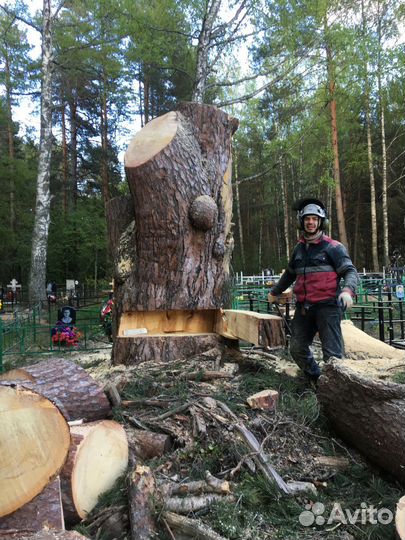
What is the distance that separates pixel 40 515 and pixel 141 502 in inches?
16.9

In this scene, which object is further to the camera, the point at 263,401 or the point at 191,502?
the point at 263,401

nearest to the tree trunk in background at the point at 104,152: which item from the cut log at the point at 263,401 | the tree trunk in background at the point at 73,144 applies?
the tree trunk in background at the point at 73,144

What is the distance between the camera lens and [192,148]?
4.04 meters

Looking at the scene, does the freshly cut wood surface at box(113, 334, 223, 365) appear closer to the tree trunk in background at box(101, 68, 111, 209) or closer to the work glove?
the work glove

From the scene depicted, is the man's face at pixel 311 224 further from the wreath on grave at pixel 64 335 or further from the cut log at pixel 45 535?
the wreath on grave at pixel 64 335

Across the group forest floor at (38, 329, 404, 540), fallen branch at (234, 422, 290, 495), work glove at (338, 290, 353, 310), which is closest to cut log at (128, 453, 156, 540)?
forest floor at (38, 329, 404, 540)

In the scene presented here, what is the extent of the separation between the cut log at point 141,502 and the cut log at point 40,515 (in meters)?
0.30

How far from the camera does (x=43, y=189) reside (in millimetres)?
11547

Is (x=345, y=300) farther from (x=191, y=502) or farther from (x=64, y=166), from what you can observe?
(x=64, y=166)

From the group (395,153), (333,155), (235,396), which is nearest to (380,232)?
(395,153)

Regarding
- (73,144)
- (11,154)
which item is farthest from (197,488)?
(11,154)

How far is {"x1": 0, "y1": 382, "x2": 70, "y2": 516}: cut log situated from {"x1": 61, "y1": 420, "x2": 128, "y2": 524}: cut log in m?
0.18

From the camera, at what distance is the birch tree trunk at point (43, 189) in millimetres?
11586

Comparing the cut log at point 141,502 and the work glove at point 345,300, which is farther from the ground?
the work glove at point 345,300
